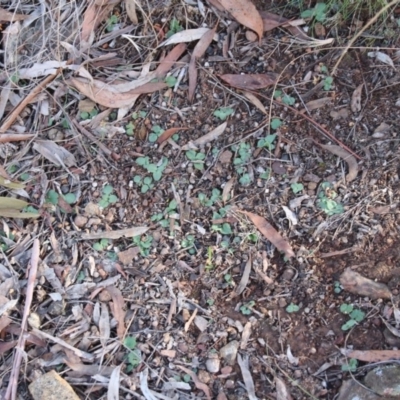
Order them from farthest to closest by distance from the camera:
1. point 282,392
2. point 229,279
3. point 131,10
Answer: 1. point 131,10
2. point 229,279
3. point 282,392

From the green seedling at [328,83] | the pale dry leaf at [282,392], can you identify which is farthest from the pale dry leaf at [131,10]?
the pale dry leaf at [282,392]

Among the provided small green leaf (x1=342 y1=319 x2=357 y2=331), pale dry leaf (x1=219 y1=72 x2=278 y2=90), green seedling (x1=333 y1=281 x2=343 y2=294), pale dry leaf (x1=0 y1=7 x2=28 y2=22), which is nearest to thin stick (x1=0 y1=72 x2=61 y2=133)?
pale dry leaf (x1=0 y1=7 x2=28 y2=22)

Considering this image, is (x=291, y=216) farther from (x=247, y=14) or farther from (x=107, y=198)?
(x=247, y=14)

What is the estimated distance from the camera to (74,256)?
1.93 m

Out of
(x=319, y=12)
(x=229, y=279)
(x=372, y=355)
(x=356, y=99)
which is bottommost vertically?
(x=372, y=355)

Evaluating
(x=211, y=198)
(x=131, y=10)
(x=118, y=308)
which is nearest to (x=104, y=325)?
(x=118, y=308)

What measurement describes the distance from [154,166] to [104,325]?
567 millimetres

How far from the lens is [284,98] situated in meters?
1.99

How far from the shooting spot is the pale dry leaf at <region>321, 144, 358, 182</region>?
1.91 m

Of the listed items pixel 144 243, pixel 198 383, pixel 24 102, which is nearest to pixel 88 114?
pixel 24 102

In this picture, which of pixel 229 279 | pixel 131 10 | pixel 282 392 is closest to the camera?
pixel 282 392

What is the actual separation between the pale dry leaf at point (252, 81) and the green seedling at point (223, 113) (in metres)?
0.09

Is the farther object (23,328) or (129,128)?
(129,128)

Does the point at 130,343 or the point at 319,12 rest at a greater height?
the point at 319,12
